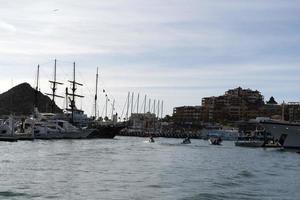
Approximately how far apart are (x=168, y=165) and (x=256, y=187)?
1767cm

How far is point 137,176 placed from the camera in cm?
4381

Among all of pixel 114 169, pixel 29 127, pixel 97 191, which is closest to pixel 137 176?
pixel 114 169

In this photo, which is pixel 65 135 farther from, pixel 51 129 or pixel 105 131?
pixel 105 131

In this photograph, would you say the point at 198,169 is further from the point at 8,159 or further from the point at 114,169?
the point at 8,159

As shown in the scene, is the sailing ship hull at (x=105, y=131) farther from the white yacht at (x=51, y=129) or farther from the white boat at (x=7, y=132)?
the white boat at (x=7, y=132)

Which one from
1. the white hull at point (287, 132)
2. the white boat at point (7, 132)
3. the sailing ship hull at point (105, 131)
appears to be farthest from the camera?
the sailing ship hull at point (105, 131)

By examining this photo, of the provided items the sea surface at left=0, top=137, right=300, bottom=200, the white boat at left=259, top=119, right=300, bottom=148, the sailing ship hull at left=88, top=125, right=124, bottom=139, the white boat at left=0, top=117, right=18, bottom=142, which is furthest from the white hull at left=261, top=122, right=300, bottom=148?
the sailing ship hull at left=88, top=125, right=124, bottom=139

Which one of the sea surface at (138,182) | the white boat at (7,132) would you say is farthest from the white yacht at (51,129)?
the sea surface at (138,182)

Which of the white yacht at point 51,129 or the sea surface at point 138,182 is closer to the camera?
the sea surface at point 138,182

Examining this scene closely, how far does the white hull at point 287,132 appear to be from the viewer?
10556cm

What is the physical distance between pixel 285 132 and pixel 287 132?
21.9 inches

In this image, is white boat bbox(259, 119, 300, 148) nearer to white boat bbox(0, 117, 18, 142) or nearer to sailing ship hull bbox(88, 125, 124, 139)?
white boat bbox(0, 117, 18, 142)

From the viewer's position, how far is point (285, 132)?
107688mm

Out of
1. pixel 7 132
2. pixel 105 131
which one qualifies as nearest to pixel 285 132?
pixel 7 132
